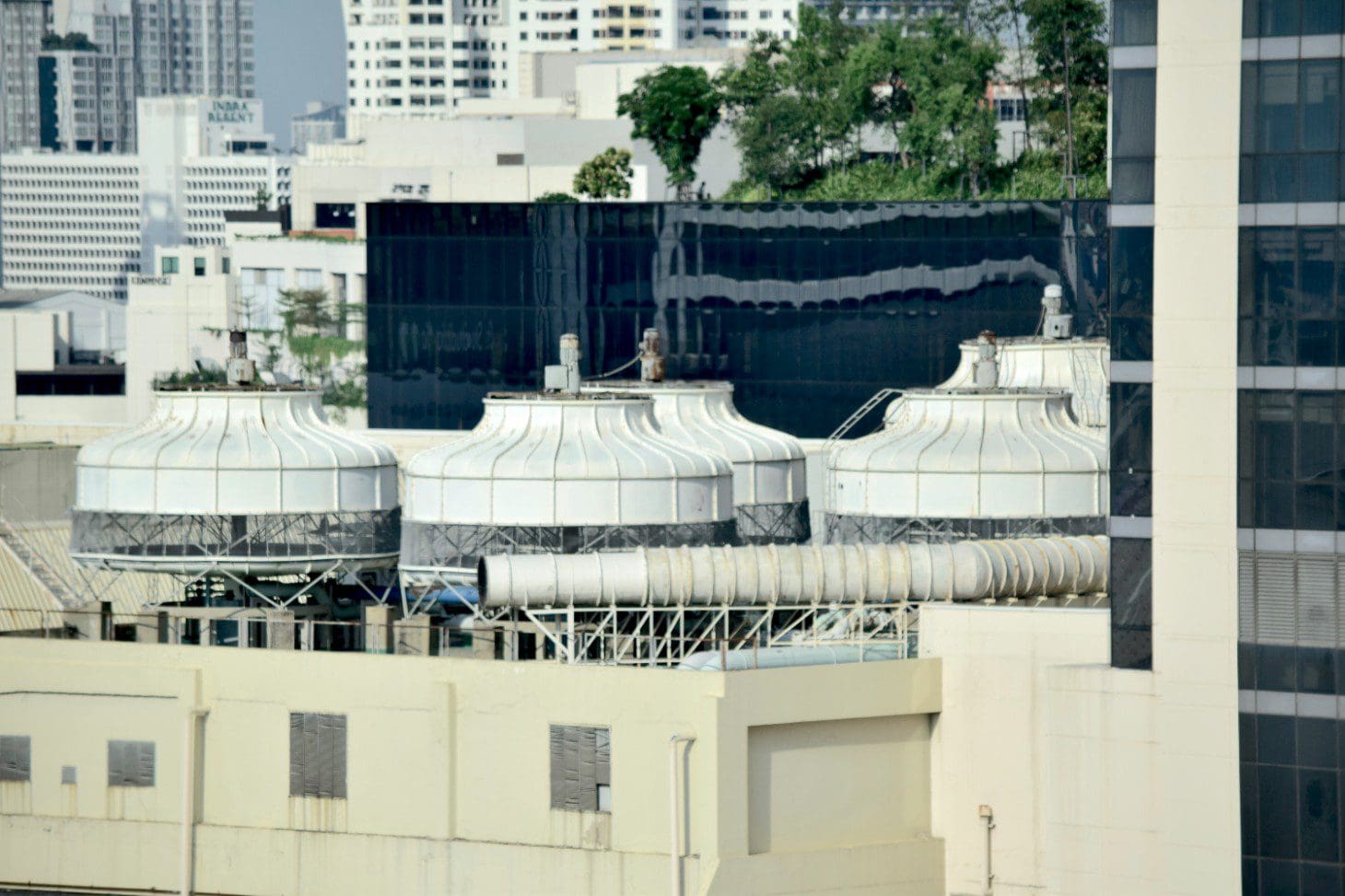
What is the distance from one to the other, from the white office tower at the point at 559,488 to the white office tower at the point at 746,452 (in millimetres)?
6737

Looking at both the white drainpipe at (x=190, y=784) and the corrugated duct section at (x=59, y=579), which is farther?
the corrugated duct section at (x=59, y=579)

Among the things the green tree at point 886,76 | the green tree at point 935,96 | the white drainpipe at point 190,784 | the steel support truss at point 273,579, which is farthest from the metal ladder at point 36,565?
the green tree at point 886,76

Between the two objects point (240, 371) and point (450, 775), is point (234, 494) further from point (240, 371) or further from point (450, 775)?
point (450, 775)

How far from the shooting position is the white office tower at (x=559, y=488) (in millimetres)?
54219

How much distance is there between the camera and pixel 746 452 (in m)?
64.1

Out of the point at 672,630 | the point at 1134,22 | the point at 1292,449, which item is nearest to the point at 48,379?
the point at 672,630

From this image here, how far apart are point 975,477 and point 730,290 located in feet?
84.7

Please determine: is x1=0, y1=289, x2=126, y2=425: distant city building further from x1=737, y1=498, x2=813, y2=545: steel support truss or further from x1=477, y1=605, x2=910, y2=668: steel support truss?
x1=477, y1=605, x2=910, y2=668: steel support truss

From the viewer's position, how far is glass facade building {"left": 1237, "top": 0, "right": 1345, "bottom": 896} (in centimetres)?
4300

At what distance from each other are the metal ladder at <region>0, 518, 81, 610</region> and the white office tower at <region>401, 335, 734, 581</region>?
483 inches

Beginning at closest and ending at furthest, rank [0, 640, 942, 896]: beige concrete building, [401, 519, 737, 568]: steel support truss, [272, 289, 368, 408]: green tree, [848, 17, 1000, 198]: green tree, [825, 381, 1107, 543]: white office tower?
[0, 640, 942, 896]: beige concrete building
[401, 519, 737, 568]: steel support truss
[825, 381, 1107, 543]: white office tower
[848, 17, 1000, 198]: green tree
[272, 289, 368, 408]: green tree

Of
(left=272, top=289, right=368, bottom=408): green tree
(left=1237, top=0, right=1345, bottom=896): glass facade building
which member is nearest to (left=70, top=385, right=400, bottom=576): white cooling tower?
→ (left=1237, top=0, right=1345, bottom=896): glass facade building

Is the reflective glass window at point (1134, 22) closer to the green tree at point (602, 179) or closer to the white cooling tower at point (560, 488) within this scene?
the white cooling tower at point (560, 488)

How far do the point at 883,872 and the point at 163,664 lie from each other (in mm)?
14856
